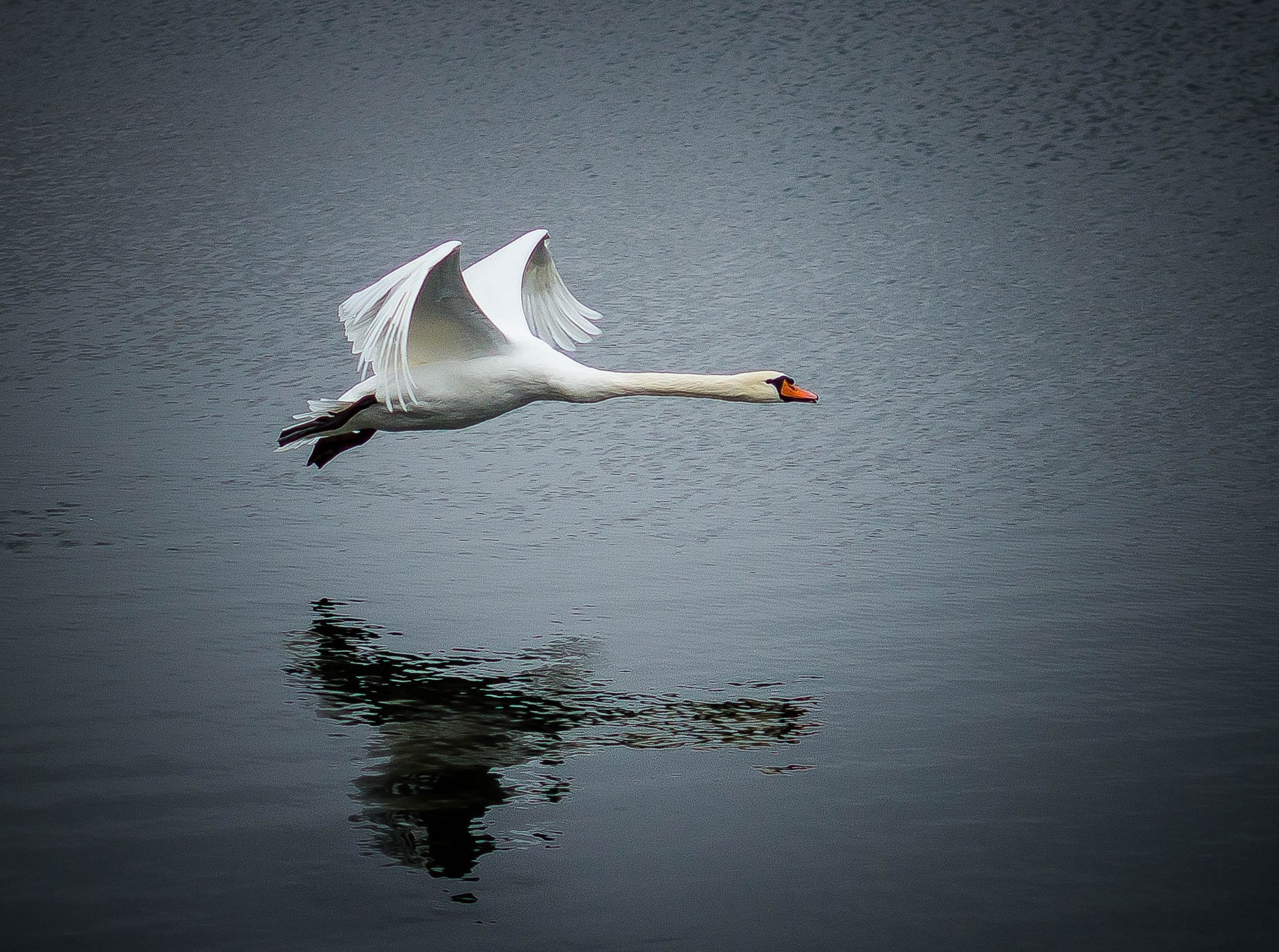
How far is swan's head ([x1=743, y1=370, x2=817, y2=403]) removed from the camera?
8.71 meters

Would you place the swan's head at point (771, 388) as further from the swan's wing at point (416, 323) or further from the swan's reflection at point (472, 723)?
the swan's reflection at point (472, 723)

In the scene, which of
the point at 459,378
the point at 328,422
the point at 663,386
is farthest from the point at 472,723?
the point at 328,422

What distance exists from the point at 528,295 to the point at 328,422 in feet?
6.95

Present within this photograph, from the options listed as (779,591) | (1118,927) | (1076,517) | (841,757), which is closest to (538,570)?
(779,591)

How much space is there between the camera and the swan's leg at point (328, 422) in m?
9.21

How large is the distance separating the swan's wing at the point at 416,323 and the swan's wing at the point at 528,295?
11.1 inches

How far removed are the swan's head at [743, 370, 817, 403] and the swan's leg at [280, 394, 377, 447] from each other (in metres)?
2.18

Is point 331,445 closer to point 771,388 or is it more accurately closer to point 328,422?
point 328,422

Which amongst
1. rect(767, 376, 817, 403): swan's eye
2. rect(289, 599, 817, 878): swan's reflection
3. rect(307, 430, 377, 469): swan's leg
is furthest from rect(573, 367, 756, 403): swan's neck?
rect(307, 430, 377, 469): swan's leg

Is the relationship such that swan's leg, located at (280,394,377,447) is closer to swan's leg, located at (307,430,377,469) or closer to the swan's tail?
the swan's tail

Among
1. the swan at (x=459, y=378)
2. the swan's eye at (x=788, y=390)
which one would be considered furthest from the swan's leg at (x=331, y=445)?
the swan's eye at (x=788, y=390)

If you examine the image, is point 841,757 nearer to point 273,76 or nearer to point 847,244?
point 847,244

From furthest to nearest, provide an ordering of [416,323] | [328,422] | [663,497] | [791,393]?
[663,497], [328,422], [416,323], [791,393]

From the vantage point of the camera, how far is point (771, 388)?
29.0 feet
